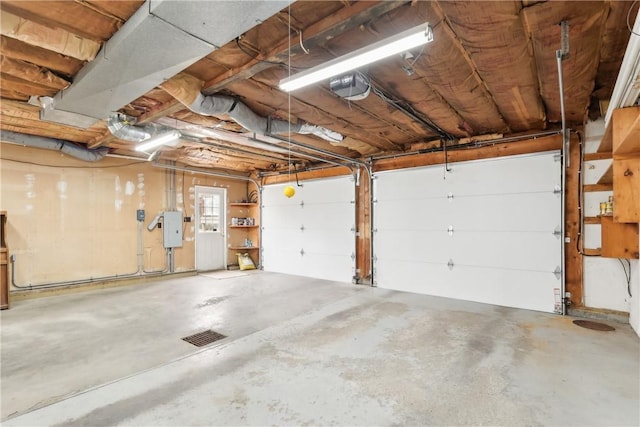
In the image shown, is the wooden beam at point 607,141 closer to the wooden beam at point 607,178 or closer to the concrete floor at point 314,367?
the wooden beam at point 607,178

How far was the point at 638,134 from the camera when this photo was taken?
7.56ft

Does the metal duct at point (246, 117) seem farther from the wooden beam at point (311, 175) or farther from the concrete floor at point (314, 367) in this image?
the concrete floor at point (314, 367)

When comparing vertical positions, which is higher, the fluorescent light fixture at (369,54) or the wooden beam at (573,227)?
the fluorescent light fixture at (369,54)

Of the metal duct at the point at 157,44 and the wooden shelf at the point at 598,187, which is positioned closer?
the metal duct at the point at 157,44

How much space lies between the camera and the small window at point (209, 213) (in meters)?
7.31

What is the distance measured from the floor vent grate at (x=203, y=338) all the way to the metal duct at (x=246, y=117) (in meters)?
2.32

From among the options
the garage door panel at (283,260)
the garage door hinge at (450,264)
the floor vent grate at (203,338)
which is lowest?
the floor vent grate at (203,338)

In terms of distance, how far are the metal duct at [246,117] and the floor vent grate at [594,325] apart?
12.5 ft

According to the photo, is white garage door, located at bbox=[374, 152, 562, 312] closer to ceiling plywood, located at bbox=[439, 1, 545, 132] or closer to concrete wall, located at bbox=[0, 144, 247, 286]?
ceiling plywood, located at bbox=[439, 1, 545, 132]

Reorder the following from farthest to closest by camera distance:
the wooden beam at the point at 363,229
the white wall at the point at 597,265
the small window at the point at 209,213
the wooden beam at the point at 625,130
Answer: the small window at the point at 209,213, the wooden beam at the point at 363,229, the white wall at the point at 597,265, the wooden beam at the point at 625,130

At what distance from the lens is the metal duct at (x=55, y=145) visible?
175 inches

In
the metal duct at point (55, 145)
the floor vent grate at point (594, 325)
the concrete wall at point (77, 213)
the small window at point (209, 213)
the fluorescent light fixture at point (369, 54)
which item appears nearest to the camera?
the fluorescent light fixture at point (369, 54)

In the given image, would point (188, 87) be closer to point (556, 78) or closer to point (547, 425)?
point (556, 78)

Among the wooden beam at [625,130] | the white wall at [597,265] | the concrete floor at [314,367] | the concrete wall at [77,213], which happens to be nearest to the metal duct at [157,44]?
the concrete floor at [314,367]
